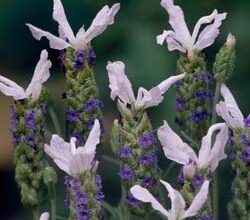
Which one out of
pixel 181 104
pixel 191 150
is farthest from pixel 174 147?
pixel 181 104

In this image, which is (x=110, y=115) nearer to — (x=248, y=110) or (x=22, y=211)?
(x=22, y=211)

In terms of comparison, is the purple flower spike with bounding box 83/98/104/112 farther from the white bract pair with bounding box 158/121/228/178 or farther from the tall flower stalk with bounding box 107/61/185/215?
the white bract pair with bounding box 158/121/228/178

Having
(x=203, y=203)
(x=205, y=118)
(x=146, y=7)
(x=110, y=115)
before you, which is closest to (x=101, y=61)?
(x=146, y=7)

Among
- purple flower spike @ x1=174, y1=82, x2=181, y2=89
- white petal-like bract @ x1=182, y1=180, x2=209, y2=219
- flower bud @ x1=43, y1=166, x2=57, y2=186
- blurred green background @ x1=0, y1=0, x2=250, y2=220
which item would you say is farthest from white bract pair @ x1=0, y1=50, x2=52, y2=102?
blurred green background @ x1=0, y1=0, x2=250, y2=220

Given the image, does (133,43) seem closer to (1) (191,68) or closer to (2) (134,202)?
(1) (191,68)

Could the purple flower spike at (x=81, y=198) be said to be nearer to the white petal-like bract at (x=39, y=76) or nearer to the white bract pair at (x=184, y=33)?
the white petal-like bract at (x=39, y=76)
